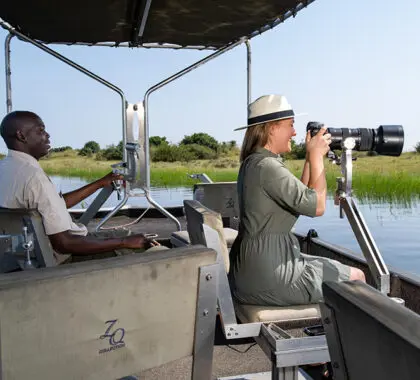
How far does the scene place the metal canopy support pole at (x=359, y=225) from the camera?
2.19m

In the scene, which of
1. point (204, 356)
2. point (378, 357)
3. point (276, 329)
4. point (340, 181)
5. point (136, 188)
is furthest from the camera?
point (136, 188)

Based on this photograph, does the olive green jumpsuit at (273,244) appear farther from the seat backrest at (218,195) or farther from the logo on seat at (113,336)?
the seat backrest at (218,195)

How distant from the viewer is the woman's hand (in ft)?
7.09

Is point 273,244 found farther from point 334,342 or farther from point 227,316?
point 334,342

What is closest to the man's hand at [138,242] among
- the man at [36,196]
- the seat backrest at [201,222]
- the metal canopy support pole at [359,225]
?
the man at [36,196]

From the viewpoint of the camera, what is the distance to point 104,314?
1190 millimetres

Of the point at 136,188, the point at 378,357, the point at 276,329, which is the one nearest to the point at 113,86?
the point at 136,188

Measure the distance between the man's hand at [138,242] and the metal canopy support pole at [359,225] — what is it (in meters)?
0.85

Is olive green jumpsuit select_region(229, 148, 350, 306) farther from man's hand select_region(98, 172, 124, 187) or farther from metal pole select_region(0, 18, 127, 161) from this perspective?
metal pole select_region(0, 18, 127, 161)

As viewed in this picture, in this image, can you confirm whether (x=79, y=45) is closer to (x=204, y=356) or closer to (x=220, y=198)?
(x=220, y=198)

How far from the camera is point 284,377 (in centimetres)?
170

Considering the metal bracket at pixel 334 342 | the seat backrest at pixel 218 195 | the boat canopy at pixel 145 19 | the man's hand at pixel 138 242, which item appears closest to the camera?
the metal bracket at pixel 334 342

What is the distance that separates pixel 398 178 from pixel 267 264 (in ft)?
41.3

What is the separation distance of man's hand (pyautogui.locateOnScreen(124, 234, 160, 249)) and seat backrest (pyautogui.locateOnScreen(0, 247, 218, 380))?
29.4 inches
